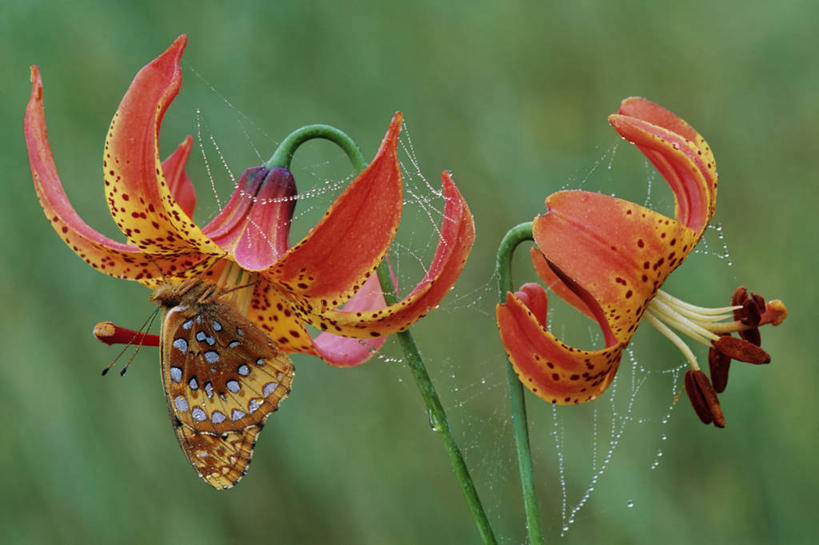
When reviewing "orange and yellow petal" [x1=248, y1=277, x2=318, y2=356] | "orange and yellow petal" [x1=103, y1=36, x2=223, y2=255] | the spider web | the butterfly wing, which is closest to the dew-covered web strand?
the spider web

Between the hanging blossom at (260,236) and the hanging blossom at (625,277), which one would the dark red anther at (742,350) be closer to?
the hanging blossom at (625,277)

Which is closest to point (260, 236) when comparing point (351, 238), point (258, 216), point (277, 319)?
point (258, 216)

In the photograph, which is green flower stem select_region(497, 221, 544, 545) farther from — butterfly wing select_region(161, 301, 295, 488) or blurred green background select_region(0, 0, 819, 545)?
blurred green background select_region(0, 0, 819, 545)

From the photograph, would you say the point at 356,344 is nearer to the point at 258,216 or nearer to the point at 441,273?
the point at 258,216

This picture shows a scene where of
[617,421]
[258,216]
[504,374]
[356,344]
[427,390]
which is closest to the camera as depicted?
[427,390]

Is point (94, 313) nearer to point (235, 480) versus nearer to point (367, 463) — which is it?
point (367, 463)
